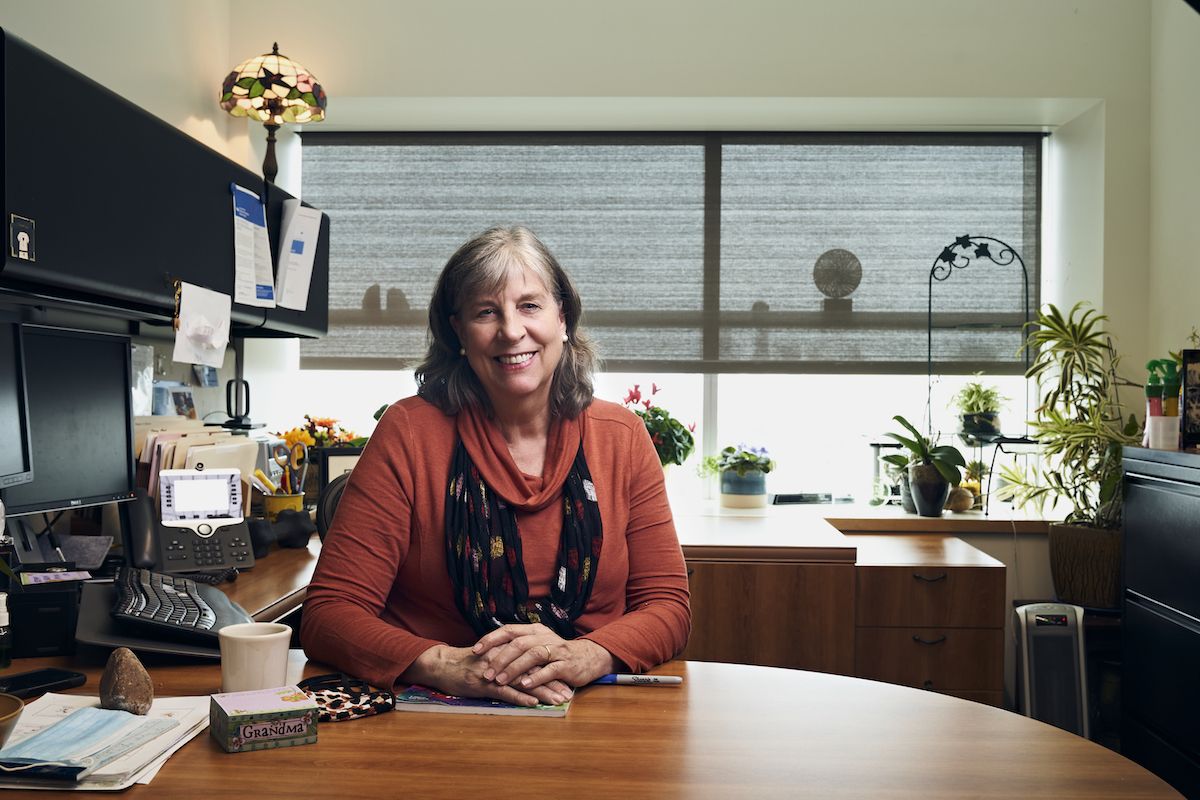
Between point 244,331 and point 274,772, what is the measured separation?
219 cm

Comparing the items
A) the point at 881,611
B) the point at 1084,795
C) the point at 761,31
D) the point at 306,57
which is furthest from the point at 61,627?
the point at 761,31

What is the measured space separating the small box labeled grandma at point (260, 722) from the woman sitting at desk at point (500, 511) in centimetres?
24

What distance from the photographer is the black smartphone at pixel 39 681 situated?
1.27 m

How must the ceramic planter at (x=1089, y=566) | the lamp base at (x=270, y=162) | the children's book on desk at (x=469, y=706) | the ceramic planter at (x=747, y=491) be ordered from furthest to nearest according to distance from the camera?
1. the ceramic planter at (x=747, y=491)
2. the ceramic planter at (x=1089, y=566)
3. the lamp base at (x=270, y=162)
4. the children's book on desk at (x=469, y=706)

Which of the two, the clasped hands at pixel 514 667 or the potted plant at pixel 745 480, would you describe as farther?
the potted plant at pixel 745 480

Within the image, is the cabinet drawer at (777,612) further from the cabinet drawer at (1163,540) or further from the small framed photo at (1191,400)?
the small framed photo at (1191,400)

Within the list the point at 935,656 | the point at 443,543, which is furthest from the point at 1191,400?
the point at 443,543

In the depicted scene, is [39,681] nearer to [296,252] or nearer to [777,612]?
[296,252]

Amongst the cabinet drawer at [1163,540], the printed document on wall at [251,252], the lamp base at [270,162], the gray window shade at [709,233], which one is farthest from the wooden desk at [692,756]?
the gray window shade at [709,233]

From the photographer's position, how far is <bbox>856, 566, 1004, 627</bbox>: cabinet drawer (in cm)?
290

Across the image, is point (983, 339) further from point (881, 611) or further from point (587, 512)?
point (587, 512)

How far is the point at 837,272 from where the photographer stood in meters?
3.76

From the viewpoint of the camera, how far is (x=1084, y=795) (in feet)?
3.26

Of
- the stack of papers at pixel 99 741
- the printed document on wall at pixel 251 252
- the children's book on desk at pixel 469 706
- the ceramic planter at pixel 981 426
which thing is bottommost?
the children's book on desk at pixel 469 706
